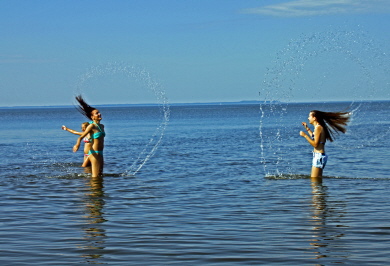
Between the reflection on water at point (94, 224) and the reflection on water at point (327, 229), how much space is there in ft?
8.40

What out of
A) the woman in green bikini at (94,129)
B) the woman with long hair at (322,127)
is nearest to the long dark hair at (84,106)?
the woman in green bikini at (94,129)

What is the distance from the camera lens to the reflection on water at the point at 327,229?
293 inches

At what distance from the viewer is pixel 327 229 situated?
8883mm

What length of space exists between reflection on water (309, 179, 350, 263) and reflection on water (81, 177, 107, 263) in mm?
2562

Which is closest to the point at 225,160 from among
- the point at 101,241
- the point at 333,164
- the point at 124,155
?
the point at 333,164

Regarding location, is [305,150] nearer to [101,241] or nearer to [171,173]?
[171,173]

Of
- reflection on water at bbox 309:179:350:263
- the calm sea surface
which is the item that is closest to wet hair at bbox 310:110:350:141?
the calm sea surface

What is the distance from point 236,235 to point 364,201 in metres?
3.83

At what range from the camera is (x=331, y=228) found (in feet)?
29.4

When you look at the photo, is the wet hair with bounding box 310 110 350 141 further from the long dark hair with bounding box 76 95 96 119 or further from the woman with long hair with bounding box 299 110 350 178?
the long dark hair with bounding box 76 95 96 119

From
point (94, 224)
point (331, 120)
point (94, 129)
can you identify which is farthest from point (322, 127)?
A: point (94, 224)

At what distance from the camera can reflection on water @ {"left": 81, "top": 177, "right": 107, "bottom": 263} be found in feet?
25.2

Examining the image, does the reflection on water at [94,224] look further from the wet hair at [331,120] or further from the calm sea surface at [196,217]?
the wet hair at [331,120]

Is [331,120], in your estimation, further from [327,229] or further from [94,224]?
[94,224]
